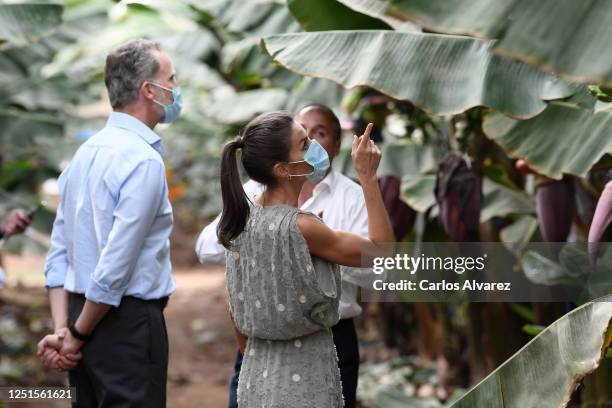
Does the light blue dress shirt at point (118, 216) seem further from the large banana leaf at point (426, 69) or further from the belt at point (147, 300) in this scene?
the large banana leaf at point (426, 69)

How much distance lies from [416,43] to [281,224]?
1185mm

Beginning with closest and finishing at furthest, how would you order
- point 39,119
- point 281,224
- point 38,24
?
1. point 281,224
2. point 38,24
3. point 39,119

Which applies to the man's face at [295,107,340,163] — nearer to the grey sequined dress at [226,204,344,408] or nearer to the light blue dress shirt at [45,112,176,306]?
the light blue dress shirt at [45,112,176,306]

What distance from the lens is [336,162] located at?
224 inches

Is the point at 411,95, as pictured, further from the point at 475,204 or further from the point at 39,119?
the point at 39,119

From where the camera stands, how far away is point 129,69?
3.55 meters

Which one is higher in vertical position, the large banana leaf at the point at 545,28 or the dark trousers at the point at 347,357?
the large banana leaf at the point at 545,28

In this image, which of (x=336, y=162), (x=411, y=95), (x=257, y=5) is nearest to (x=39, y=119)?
(x=257, y=5)

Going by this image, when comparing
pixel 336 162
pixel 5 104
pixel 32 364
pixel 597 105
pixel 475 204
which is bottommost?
pixel 32 364

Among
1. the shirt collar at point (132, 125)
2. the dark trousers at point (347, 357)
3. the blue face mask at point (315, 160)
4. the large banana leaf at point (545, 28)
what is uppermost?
the large banana leaf at point (545, 28)

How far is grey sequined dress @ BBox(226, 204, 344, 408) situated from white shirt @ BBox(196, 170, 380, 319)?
2.13ft

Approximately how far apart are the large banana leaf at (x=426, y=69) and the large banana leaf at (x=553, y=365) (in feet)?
2.84

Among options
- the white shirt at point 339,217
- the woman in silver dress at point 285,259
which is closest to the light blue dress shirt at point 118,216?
the white shirt at point 339,217

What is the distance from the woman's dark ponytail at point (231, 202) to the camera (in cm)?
305
